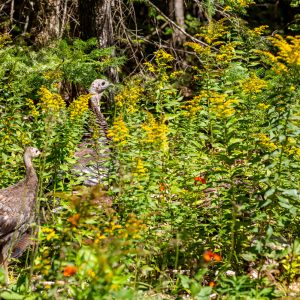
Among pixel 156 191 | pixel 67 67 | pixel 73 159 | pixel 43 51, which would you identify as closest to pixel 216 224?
pixel 156 191

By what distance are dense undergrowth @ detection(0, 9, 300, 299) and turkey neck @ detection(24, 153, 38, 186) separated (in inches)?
7.6

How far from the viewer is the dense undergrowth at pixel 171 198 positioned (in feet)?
11.2

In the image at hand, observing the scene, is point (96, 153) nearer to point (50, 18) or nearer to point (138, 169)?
point (138, 169)

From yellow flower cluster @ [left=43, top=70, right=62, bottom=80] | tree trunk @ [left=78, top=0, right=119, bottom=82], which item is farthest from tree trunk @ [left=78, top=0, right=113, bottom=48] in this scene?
yellow flower cluster @ [left=43, top=70, right=62, bottom=80]

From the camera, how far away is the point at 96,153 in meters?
5.21

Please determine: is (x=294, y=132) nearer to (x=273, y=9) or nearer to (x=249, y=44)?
(x=249, y=44)

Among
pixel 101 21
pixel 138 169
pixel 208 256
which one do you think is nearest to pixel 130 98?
pixel 138 169

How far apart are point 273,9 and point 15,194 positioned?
35.4ft

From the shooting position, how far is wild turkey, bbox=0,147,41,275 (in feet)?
15.9

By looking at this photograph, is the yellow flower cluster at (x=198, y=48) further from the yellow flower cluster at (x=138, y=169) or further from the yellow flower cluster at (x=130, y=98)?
the yellow flower cluster at (x=138, y=169)

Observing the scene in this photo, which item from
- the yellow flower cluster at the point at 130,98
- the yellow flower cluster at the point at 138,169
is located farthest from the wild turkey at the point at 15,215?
the yellow flower cluster at the point at 130,98

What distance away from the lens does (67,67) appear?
689 cm

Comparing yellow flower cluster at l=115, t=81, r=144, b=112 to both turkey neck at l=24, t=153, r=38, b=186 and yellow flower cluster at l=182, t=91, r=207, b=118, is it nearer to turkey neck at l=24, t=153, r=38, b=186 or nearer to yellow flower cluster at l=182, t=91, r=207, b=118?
yellow flower cluster at l=182, t=91, r=207, b=118

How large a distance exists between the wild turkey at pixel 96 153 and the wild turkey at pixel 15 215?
572mm
